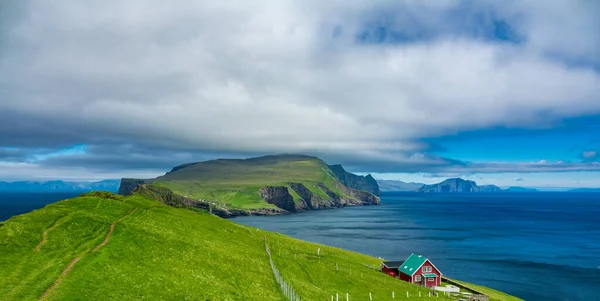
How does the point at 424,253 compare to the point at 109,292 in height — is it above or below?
below

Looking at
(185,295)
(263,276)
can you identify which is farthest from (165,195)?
(185,295)

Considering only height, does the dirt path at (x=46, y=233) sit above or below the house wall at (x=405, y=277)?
above

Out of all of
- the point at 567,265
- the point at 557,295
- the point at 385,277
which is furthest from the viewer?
the point at 567,265

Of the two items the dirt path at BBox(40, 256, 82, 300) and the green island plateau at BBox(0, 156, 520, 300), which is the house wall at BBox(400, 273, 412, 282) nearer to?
the green island plateau at BBox(0, 156, 520, 300)

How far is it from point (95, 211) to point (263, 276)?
3175 cm

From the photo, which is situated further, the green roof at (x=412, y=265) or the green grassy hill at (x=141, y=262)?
the green roof at (x=412, y=265)

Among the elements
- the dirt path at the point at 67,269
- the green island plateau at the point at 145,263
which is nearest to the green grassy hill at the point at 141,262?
the dirt path at the point at 67,269

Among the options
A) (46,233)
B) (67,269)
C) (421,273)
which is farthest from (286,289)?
(421,273)

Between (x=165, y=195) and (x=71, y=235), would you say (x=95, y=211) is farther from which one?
(x=165, y=195)

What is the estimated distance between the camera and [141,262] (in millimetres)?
44875

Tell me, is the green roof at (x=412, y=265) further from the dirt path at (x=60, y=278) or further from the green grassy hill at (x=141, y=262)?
the dirt path at (x=60, y=278)

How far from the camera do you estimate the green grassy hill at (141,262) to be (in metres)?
36.8

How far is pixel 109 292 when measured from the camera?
3509cm

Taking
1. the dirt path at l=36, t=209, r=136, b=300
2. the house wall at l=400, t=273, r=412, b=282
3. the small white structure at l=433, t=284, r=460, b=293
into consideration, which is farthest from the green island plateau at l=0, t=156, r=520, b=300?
the house wall at l=400, t=273, r=412, b=282
